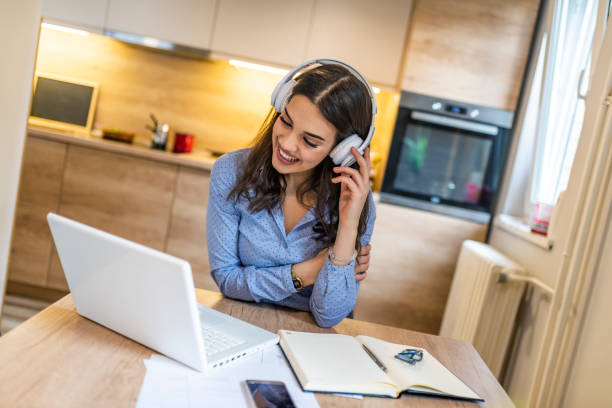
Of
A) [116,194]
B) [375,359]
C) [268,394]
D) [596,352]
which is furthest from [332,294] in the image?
[116,194]

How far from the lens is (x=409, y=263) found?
3.00 m

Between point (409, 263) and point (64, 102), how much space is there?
7.66 feet

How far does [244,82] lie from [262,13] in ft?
1.78

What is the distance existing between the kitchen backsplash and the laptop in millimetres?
2581

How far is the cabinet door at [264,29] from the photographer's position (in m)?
3.03

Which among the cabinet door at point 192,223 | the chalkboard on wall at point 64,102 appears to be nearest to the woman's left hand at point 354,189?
the cabinet door at point 192,223

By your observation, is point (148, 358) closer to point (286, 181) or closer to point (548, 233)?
point (286, 181)

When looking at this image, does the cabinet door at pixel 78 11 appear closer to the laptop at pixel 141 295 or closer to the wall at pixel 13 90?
the wall at pixel 13 90

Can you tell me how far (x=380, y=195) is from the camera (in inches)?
119

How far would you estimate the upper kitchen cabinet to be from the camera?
304 cm

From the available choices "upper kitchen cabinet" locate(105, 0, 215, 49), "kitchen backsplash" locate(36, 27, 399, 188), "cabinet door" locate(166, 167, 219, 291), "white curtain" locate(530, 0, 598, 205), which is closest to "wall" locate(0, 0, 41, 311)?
"cabinet door" locate(166, 167, 219, 291)

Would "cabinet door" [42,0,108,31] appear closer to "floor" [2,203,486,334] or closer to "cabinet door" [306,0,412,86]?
"cabinet door" [306,0,412,86]

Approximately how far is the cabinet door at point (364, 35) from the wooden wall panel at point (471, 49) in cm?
12

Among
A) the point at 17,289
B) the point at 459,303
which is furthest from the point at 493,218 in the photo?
the point at 17,289
